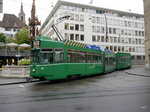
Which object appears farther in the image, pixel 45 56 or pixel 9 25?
pixel 9 25

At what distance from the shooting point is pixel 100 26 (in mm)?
53312

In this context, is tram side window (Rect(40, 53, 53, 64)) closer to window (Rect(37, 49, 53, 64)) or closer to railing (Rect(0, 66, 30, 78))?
Answer: window (Rect(37, 49, 53, 64))

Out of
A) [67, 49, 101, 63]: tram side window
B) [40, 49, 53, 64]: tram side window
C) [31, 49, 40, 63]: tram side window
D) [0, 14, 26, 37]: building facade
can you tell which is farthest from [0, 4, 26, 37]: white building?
[40, 49, 53, 64]: tram side window

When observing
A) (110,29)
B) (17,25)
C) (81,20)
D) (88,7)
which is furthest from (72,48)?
(17,25)

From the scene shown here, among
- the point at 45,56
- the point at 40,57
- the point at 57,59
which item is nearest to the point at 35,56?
the point at 40,57

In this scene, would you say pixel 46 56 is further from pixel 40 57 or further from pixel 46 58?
pixel 40 57

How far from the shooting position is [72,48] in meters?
14.0

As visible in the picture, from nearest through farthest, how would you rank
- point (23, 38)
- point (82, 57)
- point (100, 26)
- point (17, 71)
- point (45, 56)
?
point (45, 56), point (82, 57), point (17, 71), point (23, 38), point (100, 26)

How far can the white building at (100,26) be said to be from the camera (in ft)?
153

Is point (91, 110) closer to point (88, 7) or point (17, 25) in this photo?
point (88, 7)

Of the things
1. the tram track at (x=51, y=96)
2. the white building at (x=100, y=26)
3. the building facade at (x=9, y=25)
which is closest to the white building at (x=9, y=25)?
the building facade at (x=9, y=25)

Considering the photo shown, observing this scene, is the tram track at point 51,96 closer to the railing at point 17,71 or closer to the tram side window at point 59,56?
the tram side window at point 59,56

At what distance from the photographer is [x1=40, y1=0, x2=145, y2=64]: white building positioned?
46.6 metres

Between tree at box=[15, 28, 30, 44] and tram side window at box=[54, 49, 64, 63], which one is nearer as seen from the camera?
tram side window at box=[54, 49, 64, 63]
